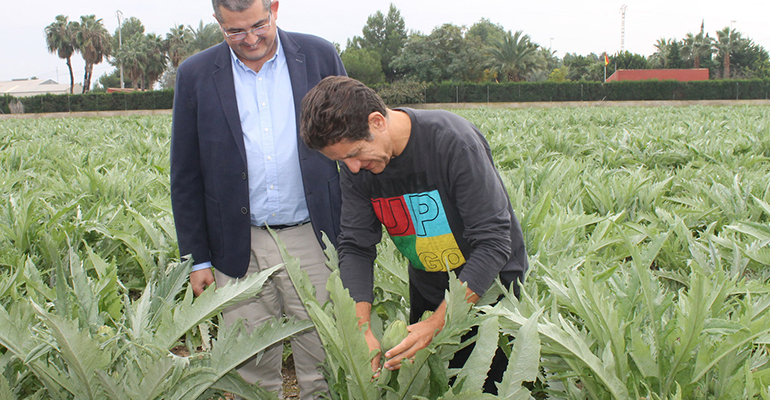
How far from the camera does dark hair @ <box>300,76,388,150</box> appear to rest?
157cm

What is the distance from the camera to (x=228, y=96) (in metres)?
2.31

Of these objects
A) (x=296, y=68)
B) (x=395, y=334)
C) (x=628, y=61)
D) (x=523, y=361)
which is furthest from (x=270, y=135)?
(x=628, y=61)

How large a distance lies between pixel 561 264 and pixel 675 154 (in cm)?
525

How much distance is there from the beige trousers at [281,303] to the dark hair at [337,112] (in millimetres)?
994

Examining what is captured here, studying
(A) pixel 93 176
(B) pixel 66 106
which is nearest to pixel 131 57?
(B) pixel 66 106

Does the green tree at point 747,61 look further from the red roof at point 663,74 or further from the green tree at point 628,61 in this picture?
the red roof at point 663,74

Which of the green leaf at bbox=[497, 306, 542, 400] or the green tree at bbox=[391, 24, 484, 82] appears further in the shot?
the green tree at bbox=[391, 24, 484, 82]

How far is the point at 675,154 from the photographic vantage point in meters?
6.93

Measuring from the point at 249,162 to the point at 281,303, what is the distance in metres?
0.77

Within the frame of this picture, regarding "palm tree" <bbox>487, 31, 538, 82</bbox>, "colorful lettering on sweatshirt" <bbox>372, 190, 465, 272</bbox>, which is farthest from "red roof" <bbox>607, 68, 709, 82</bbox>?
"colorful lettering on sweatshirt" <bbox>372, 190, 465, 272</bbox>

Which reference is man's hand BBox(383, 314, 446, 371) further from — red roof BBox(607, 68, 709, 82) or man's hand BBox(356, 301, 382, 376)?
red roof BBox(607, 68, 709, 82)


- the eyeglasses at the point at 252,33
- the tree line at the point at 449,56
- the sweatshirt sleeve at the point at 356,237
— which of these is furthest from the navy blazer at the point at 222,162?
the tree line at the point at 449,56

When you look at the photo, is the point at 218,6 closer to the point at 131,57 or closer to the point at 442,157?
the point at 442,157

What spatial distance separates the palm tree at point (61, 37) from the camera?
6544 cm
